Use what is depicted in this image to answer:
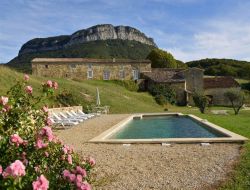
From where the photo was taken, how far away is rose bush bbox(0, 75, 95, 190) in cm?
295

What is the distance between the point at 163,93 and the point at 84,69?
1203 cm

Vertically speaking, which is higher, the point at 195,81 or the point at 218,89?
the point at 195,81

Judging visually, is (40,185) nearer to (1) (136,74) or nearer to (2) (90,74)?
(2) (90,74)

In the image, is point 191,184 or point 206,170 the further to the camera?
point 206,170

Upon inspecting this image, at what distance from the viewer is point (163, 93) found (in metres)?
46.6

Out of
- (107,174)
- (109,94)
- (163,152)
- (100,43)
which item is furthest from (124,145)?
(100,43)

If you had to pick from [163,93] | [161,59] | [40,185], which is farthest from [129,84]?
[40,185]

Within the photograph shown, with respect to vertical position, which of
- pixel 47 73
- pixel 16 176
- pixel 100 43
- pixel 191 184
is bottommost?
pixel 191 184

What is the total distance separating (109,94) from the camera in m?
39.1

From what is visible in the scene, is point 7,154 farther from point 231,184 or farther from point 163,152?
point 163,152

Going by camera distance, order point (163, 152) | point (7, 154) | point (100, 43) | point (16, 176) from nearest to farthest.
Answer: point (16, 176) < point (7, 154) < point (163, 152) < point (100, 43)

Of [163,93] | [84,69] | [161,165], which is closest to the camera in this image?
[161,165]

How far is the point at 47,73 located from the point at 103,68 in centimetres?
774

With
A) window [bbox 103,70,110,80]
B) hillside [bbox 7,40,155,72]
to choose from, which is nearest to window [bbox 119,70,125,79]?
window [bbox 103,70,110,80]
